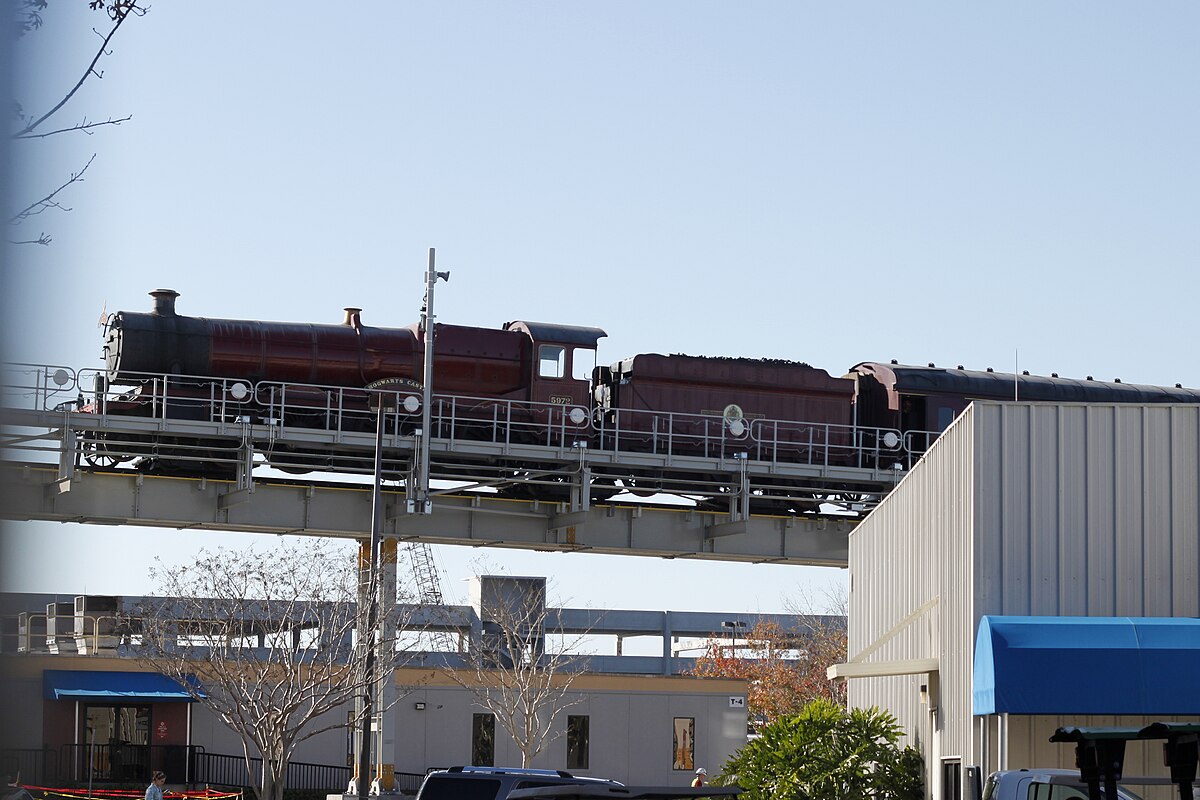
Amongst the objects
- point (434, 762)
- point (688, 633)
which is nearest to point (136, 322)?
point (434, 762)

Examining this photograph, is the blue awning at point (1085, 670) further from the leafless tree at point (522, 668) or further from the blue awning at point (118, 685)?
the leafless tree at point (522, 668)

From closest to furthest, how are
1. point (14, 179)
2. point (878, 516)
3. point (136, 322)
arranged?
point (14, 179) → point (878, 516) → point (136, 322)

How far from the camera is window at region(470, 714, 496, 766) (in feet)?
137

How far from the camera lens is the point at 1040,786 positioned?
470 inches

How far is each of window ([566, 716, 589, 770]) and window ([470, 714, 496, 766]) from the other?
2053mm

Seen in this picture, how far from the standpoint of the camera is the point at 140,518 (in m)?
37.8

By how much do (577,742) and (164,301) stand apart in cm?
1597

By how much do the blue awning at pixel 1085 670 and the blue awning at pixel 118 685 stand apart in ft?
84.3

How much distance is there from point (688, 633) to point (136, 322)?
5919 centimetres

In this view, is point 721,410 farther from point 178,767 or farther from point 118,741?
point 118,741

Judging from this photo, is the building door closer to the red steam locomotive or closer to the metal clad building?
the red steam locomotive

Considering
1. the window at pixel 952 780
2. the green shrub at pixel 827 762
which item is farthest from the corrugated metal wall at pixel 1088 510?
the green shrub at pixel 827 762

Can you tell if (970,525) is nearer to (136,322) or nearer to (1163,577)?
(1163,577)

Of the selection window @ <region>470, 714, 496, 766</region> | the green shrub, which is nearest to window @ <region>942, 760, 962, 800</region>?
the green shrub
